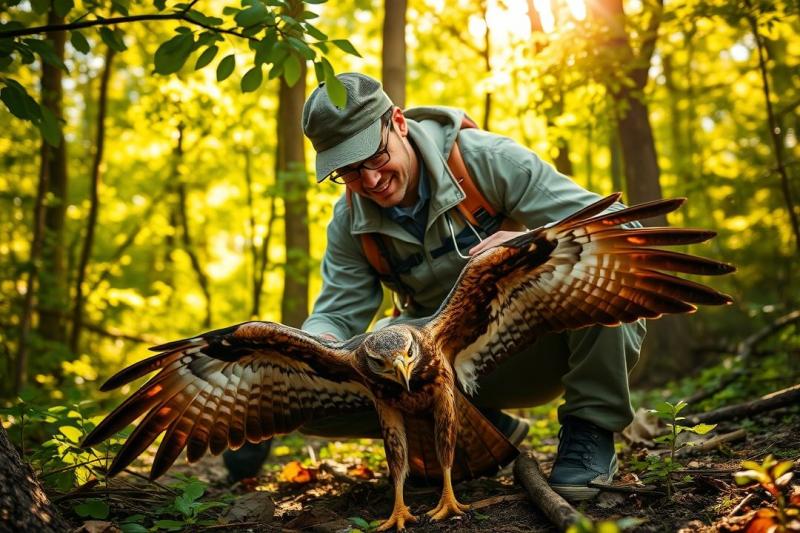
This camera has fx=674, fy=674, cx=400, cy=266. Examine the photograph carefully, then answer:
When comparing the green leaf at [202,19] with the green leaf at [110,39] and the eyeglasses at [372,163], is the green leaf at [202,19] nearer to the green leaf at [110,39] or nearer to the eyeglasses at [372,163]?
the green leaf at [110,39]

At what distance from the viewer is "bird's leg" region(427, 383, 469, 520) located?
3.15 metres

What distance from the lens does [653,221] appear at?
6832 millimetres

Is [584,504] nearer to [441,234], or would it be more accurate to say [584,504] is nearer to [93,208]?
→ [441,234]

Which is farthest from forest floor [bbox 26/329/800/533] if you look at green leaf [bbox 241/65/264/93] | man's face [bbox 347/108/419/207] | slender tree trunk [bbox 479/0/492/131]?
slender tree trunk [bbox 479/0/492/131]

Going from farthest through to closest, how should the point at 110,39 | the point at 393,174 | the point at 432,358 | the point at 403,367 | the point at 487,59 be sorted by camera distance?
the point at 487,59
the point at 393,174
the point at 110,39
the point at 432,358
the point at 403,367

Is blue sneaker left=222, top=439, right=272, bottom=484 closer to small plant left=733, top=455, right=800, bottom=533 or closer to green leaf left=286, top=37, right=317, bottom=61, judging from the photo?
green leaf left=286, top=37, right=317, bottom=61

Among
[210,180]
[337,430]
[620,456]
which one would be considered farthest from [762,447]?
[210,180]

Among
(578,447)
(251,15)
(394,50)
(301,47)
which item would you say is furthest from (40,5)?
(578,447)

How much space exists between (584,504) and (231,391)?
6.15 feet

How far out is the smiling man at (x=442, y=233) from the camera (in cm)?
355

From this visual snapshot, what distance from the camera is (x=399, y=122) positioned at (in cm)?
396

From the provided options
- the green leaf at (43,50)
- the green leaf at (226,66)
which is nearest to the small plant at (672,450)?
the green leaf at (226,66)

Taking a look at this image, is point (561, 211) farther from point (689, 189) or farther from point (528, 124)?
point (528, 124)

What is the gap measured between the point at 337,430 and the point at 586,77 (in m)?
4.02
